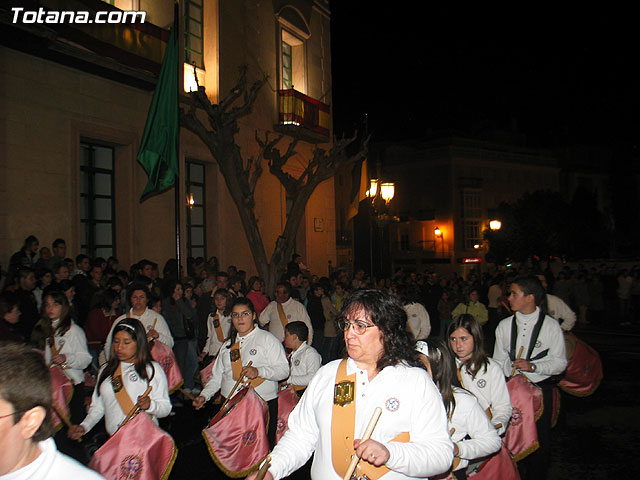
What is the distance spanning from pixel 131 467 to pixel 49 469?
2269 mm

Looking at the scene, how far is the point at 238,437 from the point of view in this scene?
533 centimetres

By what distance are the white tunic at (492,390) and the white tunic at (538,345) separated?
3.20ft

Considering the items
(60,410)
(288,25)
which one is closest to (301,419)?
(60,410)

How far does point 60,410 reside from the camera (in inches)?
207

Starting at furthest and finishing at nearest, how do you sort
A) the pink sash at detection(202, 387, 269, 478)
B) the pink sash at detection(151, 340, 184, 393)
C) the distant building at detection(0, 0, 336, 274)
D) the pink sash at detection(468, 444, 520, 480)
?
the distant building at detection(0, 0, 336, 274) < the pink sash at detection(151, 340, 184, 393) < the pink sash at detection(202, 387, 269, 478) < the pink sash at detection(468, 444, 520, 480)

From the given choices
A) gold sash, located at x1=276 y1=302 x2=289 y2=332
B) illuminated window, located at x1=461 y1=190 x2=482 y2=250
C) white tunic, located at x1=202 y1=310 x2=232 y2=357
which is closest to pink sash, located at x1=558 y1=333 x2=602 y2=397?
gold sash, located at x1=276 y1=302 x2=289 y2=332

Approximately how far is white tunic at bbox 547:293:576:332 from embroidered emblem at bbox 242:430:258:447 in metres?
4.51

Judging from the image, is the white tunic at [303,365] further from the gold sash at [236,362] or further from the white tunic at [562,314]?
the white tunic at [562,314]

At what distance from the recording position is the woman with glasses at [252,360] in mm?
5590

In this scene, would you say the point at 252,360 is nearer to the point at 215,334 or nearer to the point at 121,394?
the point at 121,394

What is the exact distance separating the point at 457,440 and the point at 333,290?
8.91m

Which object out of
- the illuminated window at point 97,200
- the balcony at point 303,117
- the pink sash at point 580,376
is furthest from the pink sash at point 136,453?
the balcony at point 303,117

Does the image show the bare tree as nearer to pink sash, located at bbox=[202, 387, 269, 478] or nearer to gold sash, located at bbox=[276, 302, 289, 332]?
gold sash, located at bbox=[276, 302, 289, 332]

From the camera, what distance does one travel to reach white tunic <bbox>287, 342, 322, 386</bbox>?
20.6ft
